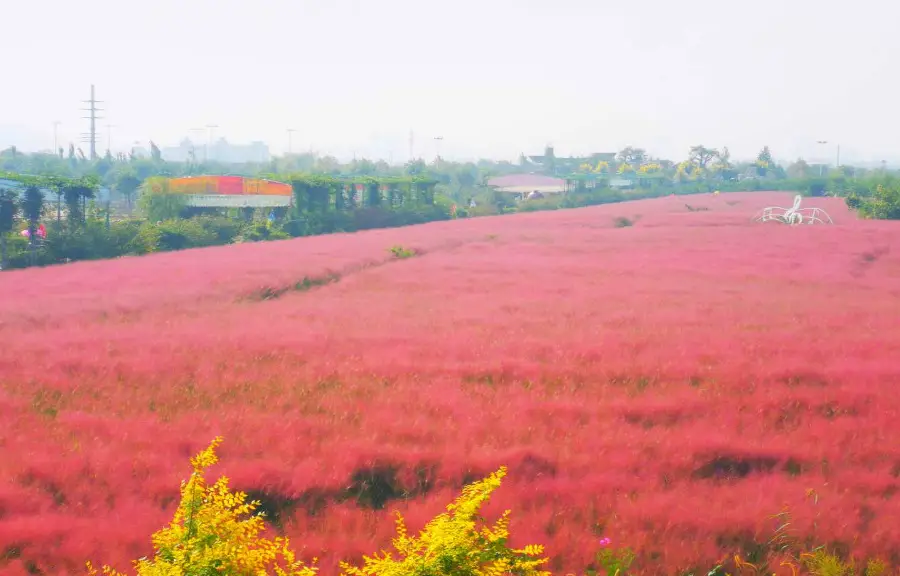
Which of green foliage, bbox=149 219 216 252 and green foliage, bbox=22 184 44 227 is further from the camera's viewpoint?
green foliage, bbox=149 219 216 252

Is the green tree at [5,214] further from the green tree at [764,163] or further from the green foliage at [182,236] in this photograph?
the green tree at [764,163]

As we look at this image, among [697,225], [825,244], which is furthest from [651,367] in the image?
[697,225]

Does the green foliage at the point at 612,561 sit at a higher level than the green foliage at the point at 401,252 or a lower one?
lower

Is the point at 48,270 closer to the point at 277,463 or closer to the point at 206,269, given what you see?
the point at 206,269

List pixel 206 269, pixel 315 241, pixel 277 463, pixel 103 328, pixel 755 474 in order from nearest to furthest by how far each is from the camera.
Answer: pixel 277 463 → pixel 755 474 → pixel 103 328 → pixel 206 269 → pixel 315 241

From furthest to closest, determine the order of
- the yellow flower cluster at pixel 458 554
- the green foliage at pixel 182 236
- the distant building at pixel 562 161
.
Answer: the distant building at pixel 562 161
the green foliage at pixel 182 236
the yellow flower cluster at pixel 458 554

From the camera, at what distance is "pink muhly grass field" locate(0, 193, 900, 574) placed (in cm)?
475

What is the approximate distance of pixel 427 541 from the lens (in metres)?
3.09

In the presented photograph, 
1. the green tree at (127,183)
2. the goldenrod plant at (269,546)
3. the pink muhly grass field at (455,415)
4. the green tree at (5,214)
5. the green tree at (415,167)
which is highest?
the green tree at (415,167)

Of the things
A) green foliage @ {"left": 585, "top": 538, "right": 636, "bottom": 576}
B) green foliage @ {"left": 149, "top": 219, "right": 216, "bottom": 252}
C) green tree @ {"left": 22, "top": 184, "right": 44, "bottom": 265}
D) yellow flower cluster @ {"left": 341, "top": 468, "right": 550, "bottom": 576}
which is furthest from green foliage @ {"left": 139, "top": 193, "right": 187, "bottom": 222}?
yellow flower cluster @ {"left": 341, "top": 468, "right": 550, "bottom": 576}

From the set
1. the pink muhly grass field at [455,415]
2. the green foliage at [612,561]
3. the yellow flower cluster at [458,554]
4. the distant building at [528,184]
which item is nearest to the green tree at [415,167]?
the distant building at [528,184]

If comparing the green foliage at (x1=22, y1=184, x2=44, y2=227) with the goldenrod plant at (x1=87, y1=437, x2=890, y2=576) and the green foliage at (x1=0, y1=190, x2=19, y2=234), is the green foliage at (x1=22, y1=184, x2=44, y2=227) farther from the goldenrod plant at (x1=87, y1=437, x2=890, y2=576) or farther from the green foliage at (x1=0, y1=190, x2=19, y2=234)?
the goldenrod plant at (x1=87, y1=437, x2=890, y2=576)

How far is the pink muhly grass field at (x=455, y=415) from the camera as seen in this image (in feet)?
15.6

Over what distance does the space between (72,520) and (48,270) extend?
17.2 meters
